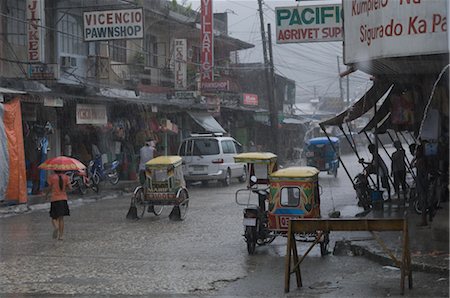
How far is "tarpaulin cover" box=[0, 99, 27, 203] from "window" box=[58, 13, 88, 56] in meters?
6.23

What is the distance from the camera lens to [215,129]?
3303 cm

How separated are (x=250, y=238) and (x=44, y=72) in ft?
36.0

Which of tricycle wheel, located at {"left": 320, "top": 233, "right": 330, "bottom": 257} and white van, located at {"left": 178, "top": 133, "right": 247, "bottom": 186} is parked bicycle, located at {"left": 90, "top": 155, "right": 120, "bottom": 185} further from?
tricycle wheel, located at {"left": 320, "top": 233, "right": 330, "bottom": 257}

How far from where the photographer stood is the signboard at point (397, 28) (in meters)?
8.79

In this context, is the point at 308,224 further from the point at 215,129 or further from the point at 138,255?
the point at 215,129

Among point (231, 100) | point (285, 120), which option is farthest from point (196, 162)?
point (285, 120)

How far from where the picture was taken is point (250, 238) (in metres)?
10.8

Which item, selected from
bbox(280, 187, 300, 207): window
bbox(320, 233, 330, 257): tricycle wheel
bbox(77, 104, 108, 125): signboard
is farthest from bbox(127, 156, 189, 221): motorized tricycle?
bbox(77, 104, 108, 125): signboard

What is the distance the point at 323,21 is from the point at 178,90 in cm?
1752

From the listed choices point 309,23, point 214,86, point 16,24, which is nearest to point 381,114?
point 309,23

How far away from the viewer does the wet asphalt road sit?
8344mm

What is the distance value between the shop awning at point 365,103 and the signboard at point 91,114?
9306 mm

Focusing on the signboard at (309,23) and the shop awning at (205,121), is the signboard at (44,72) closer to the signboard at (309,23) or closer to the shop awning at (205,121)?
the signboard at (309,23)

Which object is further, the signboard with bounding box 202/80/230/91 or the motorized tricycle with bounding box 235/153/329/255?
the signboard with bounding box 202/80/230/91
